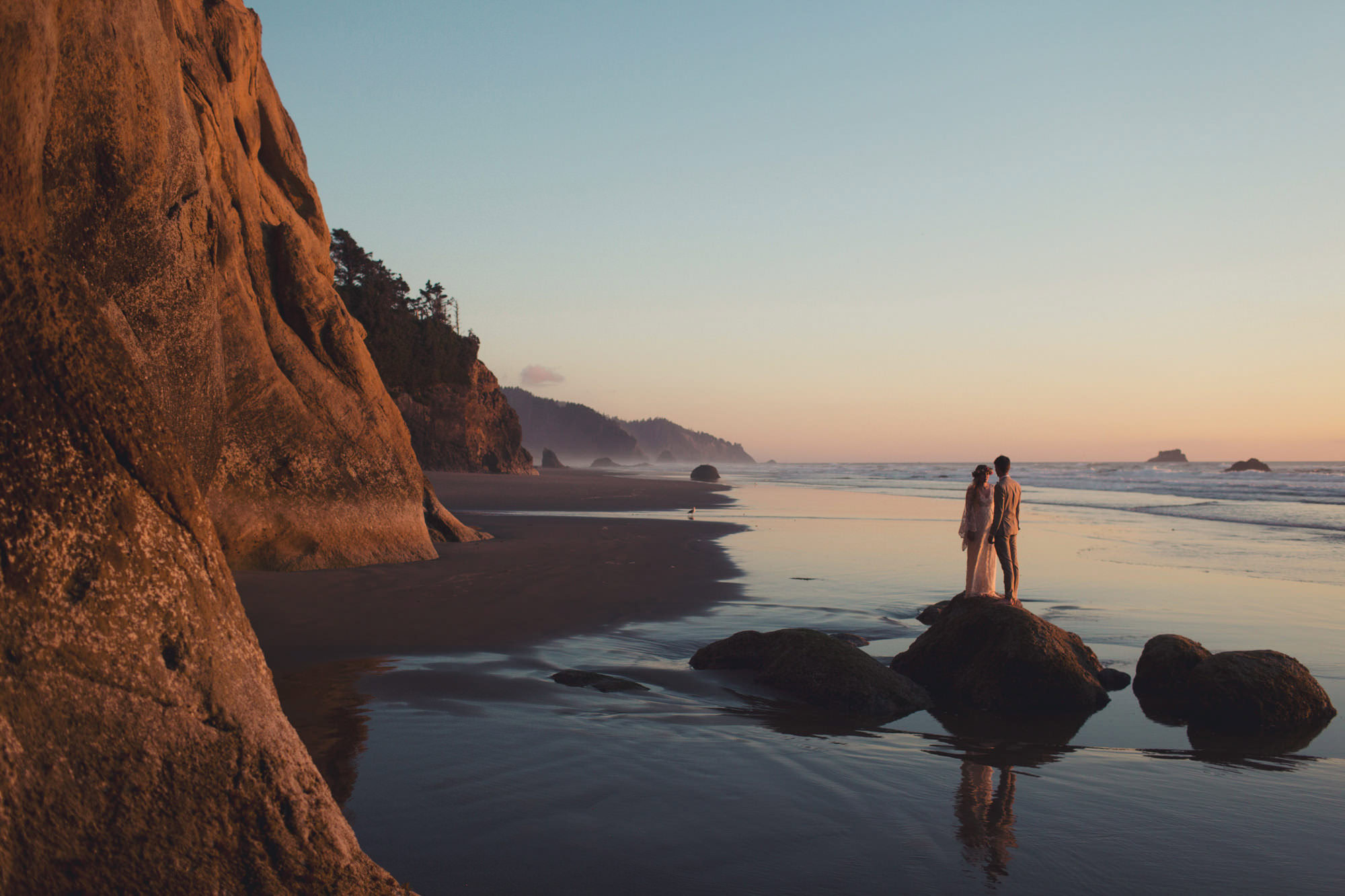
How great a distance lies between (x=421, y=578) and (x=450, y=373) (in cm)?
4501

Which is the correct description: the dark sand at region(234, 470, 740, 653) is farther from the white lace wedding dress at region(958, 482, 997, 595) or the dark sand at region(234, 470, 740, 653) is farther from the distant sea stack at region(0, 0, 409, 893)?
the distant sea stack at region(0, 0, 409, 893)

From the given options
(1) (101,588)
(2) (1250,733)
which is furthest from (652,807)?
(2) (1250,733)

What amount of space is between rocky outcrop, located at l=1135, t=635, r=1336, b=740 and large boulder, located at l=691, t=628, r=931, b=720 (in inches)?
81.0

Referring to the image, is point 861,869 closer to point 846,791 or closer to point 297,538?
point 846,791

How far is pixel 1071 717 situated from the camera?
6934mm

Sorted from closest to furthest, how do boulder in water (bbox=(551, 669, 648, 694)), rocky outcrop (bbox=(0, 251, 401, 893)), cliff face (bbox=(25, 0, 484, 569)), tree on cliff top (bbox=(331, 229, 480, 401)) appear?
1. rocky outcrop (bbox=(0, 251, 401, 893))
2. cliff face (bbox=(25, 0, 484, 569))
3. boulder in water (bbox=(551, 669, 648, 694))
4. tree on cliff top (bbox=(331, 229, 480, 401))

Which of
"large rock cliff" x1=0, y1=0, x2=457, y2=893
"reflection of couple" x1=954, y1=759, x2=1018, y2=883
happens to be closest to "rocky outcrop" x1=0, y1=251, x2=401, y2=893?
"large rock cliff" x1=0, y1=0, x2=457, y2=893

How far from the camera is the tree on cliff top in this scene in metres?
46.1

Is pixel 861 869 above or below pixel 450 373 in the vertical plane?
below

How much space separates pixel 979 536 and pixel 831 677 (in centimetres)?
386

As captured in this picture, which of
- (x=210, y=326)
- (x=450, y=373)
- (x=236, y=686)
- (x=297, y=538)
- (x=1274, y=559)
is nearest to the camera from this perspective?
(x=236, y=686)

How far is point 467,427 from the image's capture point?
53.7m

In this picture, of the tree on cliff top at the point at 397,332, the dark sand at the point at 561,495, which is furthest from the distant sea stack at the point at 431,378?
the dark sand at the point at 561,495

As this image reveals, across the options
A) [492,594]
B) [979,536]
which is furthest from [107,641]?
[979,536]
